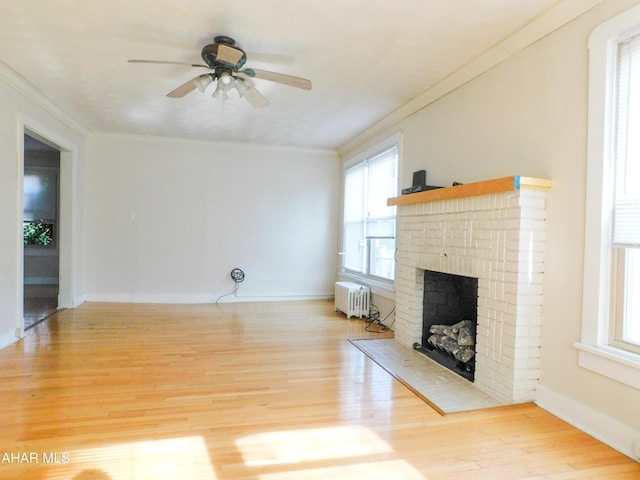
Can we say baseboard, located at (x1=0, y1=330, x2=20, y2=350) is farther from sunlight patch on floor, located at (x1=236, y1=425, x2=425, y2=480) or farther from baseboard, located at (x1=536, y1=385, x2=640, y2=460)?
baseboard, located at (x1=536, y1=385, x2=640, y2=460)

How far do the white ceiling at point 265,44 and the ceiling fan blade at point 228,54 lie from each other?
188 millimetres

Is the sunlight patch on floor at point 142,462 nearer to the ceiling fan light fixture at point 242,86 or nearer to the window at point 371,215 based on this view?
the ceiling fan light fixture at point 242,86

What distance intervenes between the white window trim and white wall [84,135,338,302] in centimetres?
458

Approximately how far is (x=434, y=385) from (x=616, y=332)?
3.96ft

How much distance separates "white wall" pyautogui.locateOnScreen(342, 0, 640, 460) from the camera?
2084 millimetres

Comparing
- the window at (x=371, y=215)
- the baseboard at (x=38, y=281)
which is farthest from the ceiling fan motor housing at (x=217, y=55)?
the baseboard at (x=38, y=281)

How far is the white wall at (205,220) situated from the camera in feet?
19.0

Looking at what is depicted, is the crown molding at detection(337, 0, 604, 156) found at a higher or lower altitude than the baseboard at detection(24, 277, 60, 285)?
higher

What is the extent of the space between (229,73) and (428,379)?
9.41ft

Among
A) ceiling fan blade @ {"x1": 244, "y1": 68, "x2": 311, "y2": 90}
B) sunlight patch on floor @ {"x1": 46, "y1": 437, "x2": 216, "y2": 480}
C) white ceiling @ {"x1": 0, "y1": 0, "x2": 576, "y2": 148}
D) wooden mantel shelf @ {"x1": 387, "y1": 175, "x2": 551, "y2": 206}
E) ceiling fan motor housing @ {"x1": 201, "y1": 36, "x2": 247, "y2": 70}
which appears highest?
white ceiling @ {"x1": 0, "y1": 0, "x2": 576, "y2": 148}

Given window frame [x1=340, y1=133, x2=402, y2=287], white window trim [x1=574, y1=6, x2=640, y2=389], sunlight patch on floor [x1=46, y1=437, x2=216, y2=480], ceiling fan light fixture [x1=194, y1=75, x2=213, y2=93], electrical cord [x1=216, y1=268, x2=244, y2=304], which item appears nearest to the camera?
sunlight patch on floor [x1=46, y1=437, x2=216, y2=480]

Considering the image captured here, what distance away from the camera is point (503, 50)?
9.17 ft

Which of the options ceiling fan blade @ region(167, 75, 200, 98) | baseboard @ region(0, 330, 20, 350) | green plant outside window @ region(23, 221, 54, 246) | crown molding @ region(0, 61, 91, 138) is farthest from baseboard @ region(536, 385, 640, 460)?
green plant outside window @ region(23, 221, 54, 246)

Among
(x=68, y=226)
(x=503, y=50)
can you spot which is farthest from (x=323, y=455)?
A: (x=68, y=226)
